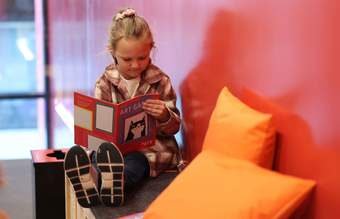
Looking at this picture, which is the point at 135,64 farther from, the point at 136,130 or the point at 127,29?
the point at 136,130

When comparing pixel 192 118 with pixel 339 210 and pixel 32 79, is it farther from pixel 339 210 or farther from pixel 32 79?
pixel 32 79

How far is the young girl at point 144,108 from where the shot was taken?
1836 millimetres

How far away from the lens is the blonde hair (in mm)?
2041

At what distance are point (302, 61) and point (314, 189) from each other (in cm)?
31

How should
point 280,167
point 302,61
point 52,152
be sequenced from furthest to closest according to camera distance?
1. point 52,152
2. point 280,167
3. point 302,61

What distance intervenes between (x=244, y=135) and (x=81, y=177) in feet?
2.07

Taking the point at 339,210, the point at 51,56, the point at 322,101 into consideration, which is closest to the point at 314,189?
the point at 339,210

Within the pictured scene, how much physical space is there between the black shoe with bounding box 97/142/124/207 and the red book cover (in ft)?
0.53

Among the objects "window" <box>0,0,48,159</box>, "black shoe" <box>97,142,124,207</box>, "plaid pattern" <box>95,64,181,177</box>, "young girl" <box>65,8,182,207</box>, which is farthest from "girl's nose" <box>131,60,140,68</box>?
"window" <box>0,0,48,159</box>

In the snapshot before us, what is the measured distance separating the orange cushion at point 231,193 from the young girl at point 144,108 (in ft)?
1.19

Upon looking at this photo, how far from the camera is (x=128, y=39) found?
2033 millimetres

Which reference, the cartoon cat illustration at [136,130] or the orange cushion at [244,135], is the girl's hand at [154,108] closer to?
the cartoon cat illustration at [136,130]

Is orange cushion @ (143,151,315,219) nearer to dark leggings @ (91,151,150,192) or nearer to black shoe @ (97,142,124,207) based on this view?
black shoe @ (97,142,124,207)

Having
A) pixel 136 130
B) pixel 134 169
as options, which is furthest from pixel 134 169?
pixel 136 130
